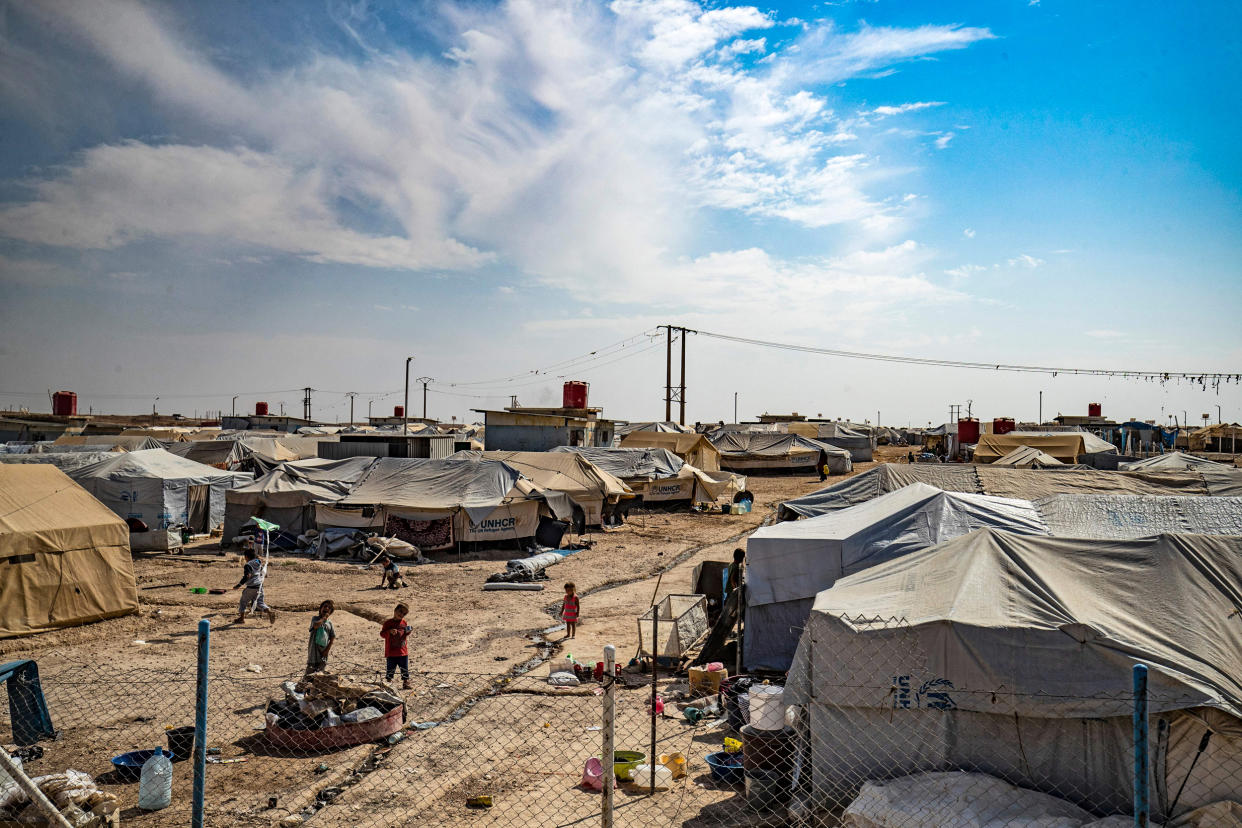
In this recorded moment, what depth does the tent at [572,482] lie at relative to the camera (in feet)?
91.6

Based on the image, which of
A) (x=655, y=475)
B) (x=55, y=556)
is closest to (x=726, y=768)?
(x=55, y=556)

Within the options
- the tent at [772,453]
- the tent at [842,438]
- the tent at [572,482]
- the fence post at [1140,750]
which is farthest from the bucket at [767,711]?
the tent at [842,438]

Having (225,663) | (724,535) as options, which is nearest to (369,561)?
(225,663)

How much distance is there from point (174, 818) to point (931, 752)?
7052mm

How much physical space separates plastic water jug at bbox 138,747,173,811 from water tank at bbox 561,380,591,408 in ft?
151

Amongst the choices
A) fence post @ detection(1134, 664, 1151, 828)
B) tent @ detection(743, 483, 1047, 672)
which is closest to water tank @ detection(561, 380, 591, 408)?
tent @ detection(743, 483, 1047, 672)

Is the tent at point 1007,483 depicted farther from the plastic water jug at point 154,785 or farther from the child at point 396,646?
the plastic water jug at point 154,785

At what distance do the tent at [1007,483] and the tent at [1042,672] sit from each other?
9.86 metres

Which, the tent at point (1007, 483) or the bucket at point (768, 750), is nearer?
the bucket at point (768, 750)

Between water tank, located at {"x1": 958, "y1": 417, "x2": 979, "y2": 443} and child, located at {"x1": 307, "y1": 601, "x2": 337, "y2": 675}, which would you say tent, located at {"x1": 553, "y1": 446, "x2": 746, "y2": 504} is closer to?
child, located at {"x1": 307, "y1": 601, "x2": 337, "y2": 675}

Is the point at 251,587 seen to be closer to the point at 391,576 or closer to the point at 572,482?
the point at 391,576

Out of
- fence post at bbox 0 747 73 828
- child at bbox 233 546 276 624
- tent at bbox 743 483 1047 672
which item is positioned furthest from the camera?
child at bbox 233 546 276 624

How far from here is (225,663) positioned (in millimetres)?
13180

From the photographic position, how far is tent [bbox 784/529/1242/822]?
19.7 feet
